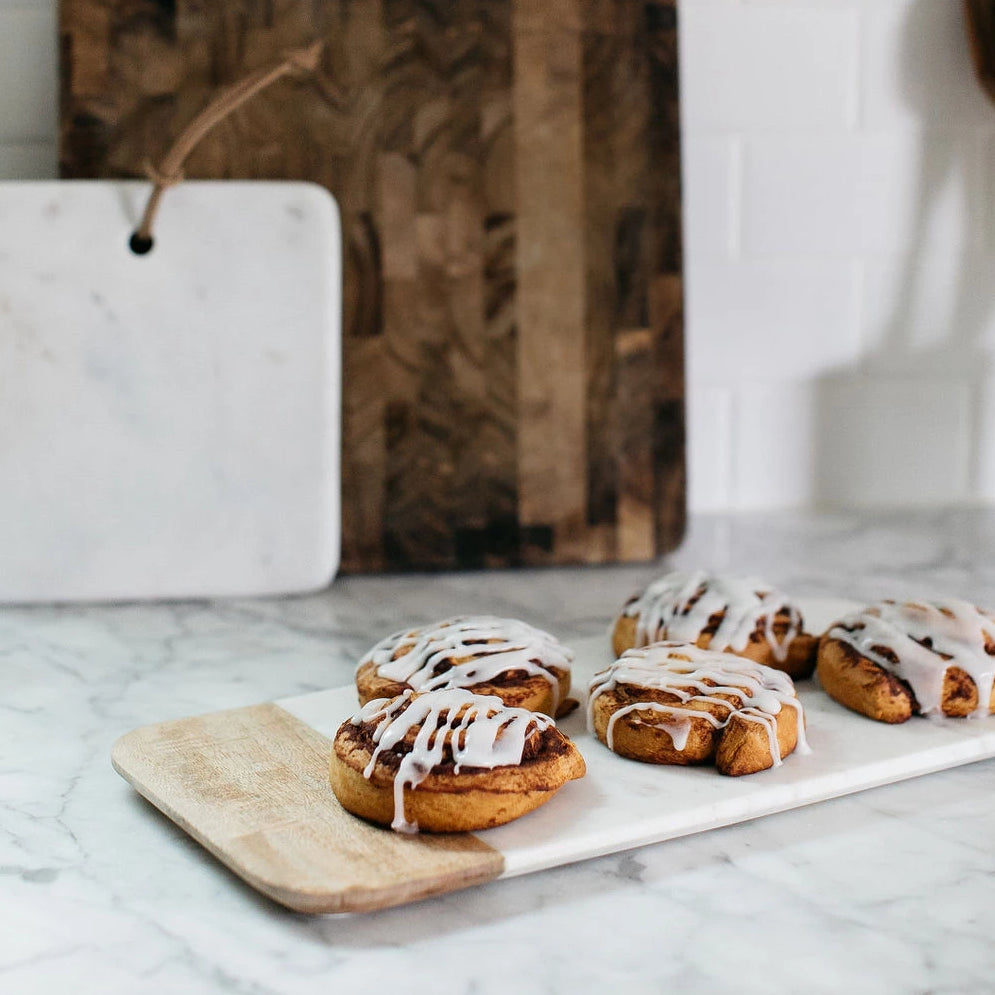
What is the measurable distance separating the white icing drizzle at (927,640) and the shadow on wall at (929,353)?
2.58 feet

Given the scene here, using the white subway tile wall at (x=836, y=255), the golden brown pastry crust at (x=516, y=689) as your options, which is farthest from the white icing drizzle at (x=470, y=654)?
the white subway tile wall at (x=836, y=255)

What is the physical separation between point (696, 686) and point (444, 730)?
0.18m

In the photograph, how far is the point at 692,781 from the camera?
2.39 feet

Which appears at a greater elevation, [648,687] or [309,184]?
[309,184]

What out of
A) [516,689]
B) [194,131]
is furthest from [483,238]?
[516,689]

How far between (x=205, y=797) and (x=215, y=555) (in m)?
0.55

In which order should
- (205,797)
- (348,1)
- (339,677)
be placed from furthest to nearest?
(348,1)
(339,677)
(205,797)

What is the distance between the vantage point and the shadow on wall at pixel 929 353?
1.62m

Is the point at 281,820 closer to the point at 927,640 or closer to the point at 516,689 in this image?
the point at 516,689

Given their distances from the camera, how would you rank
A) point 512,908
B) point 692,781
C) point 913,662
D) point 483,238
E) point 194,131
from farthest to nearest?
point 483,238 → point 194,131 → point 913,662 → point 692,781 → point 512,908

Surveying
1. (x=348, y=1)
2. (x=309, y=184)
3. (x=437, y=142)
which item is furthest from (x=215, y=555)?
(x=348, y=1)

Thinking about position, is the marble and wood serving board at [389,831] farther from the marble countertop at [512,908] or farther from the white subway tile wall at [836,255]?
the white subway tile wall at [836,255]

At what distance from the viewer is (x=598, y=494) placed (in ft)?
4.47

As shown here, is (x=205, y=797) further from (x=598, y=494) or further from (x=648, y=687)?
(x=598, y=494)
